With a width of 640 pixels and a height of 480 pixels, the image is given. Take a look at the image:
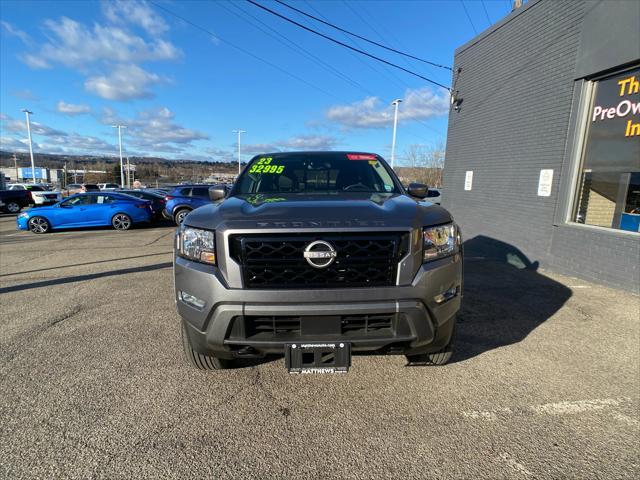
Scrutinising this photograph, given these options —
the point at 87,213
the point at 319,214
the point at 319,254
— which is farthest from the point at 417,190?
the point at 87,213

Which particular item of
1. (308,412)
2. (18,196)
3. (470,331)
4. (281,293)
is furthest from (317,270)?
(18,196)

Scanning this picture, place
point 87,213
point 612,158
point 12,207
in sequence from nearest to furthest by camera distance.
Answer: point 612,158
point 87,213
point 12,207

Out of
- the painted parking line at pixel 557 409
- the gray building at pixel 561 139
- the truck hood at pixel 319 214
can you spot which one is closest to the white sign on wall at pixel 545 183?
the gray building at pixel 561 139

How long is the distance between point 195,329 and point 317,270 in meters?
0.88

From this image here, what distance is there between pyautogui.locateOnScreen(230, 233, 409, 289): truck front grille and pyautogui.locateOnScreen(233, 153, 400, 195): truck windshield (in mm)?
1243

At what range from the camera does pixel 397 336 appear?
227 centimetres

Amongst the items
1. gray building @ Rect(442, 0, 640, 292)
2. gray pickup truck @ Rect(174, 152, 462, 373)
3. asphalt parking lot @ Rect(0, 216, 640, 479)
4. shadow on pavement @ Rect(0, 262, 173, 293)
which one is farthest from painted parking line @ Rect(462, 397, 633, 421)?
shadow on pavement @ Rect(0, 262, 173, 293)

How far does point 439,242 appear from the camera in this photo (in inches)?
98.3

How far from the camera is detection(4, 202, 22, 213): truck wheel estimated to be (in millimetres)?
22812

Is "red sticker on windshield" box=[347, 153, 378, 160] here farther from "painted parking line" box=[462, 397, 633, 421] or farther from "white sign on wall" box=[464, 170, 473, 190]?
"white sign on wall" box=[464, 170, 473, 190]

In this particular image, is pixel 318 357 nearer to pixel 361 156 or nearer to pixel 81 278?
pixel 361 156

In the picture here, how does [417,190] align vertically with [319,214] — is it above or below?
above

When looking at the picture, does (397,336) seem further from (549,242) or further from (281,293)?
(549,242)

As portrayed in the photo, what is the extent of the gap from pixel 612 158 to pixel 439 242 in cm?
558
